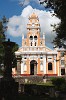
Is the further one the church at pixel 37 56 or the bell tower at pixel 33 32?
the bell tower at pixel 33 32

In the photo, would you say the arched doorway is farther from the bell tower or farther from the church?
the bell tower

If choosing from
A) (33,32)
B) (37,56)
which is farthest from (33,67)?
(33,32)

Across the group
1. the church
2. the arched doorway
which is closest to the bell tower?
the church

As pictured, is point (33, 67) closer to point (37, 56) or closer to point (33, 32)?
point (37, 56)

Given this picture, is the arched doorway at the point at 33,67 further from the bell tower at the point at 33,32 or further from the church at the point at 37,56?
the bell tower at the point at 33,32

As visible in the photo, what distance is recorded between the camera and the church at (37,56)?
87000mm

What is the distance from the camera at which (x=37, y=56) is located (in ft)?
287

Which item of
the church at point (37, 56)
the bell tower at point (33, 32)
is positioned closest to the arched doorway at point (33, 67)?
the church at point (37, 56)

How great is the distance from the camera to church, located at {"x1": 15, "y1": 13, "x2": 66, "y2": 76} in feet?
285

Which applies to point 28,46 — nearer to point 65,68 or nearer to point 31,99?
point 65,68

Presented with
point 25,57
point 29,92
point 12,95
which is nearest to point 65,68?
point 25,57

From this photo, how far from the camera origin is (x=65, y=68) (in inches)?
3428

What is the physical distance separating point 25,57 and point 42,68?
5525 millimetres

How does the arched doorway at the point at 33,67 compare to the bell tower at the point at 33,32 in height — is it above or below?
below
